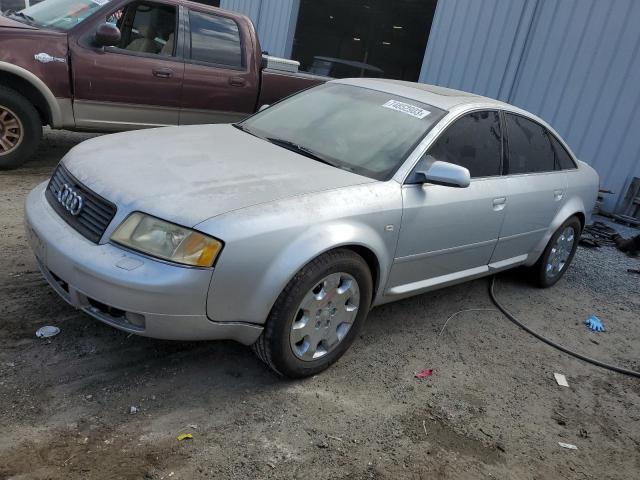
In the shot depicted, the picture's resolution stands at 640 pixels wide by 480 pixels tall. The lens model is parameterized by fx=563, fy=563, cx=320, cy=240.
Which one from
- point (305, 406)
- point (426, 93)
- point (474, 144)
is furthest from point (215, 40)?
point (305, 406)

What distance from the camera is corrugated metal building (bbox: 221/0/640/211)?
7828mm

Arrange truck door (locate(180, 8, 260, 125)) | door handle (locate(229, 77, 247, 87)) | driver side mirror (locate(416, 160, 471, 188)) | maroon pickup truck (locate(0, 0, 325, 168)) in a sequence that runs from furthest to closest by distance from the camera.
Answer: door handle (locate(229, 77, 247, 87))
truck door (locate(180, 8, 260, 125))
maroon pickup truck (locate(0, 0, 325, 168))
driver side mirror (locate(416, 160, 471, 188))

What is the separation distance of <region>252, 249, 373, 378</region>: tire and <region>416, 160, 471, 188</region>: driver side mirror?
2.12ft

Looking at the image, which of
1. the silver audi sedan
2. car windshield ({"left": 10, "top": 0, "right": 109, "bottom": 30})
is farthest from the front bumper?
car windshield ({"left": 10, "top": 0, "right": 109, "bottom": 30})

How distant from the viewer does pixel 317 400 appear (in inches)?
117

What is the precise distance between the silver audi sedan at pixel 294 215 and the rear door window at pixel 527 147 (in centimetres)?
2

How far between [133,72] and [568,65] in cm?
608

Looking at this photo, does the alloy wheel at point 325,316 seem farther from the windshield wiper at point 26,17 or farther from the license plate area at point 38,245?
the windshield wiper at point 26,17

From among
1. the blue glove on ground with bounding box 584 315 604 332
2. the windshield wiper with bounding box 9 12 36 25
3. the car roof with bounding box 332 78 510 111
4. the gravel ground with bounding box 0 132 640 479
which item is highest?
the car roof with bounding box 332 78 510 111

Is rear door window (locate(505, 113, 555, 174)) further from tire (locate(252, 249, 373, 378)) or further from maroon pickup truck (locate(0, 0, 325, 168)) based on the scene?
maroon pickup truck (locate(0, 0, 325, 168))

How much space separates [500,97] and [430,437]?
282 inches

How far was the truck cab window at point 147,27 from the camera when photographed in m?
6.00

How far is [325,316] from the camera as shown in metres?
3.05

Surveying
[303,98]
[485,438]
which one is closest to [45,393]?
[485,438]
